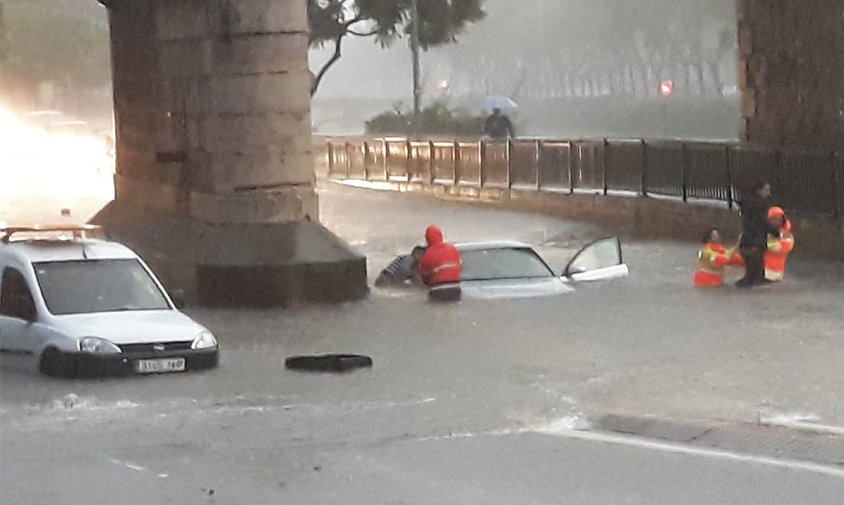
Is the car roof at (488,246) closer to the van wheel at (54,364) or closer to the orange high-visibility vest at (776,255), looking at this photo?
the orange high-visibility vest at (776,255)

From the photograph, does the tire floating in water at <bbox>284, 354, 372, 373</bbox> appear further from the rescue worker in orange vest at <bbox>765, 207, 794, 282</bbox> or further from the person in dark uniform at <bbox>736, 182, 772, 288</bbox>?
the rescue worker in orange vest at <bbox>765, 207, 794, 282</bbox>

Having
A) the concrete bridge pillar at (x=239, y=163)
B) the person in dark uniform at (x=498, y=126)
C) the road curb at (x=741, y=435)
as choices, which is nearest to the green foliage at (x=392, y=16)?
the person in dark uniform at (x=498, y=126)

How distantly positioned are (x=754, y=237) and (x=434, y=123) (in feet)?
105

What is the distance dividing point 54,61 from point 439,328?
78812 millimetres

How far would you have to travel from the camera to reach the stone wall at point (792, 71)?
2717 cm

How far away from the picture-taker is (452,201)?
4041cm

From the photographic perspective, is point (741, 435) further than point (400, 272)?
No

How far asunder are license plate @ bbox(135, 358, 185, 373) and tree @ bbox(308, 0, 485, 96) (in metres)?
36.7

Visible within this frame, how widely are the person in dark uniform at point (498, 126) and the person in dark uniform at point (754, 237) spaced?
28.4 metres

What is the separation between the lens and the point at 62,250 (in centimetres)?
1662

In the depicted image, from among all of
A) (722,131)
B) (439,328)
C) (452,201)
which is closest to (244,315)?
(439,328)

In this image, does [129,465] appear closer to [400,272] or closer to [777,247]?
[400,272]

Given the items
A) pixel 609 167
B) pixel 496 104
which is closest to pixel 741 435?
pixel 609 167

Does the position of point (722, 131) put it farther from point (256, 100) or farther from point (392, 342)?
point (392, 342)
